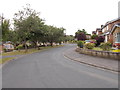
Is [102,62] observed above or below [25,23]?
below

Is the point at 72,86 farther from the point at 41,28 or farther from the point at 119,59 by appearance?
the point at 41,28

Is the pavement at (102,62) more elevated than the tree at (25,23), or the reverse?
the tree at (25,23)

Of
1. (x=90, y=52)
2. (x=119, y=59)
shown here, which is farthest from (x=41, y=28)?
(x=119, y=59)

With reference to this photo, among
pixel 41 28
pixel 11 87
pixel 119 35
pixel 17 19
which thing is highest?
pixel 17 19

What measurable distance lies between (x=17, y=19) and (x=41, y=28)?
6.02 metres

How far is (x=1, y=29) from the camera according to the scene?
43.9 ft

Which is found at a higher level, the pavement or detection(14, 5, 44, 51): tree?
detection(14, 5, 44, 51): tree

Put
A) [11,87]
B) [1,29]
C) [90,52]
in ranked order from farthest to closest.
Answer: [90,52] → [1,29] → [11,87]

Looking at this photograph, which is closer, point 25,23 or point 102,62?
point 102,62

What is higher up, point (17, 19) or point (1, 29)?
point (17, 19)

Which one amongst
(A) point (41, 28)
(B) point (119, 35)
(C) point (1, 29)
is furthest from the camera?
(A) point (41, 28)

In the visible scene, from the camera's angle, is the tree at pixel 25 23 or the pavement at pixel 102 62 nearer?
the pavement at pixel 102 62

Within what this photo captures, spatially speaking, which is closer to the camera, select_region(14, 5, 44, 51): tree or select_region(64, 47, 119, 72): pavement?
select_region(64, 47, 119, 72): pavement

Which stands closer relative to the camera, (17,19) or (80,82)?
(80,82)
